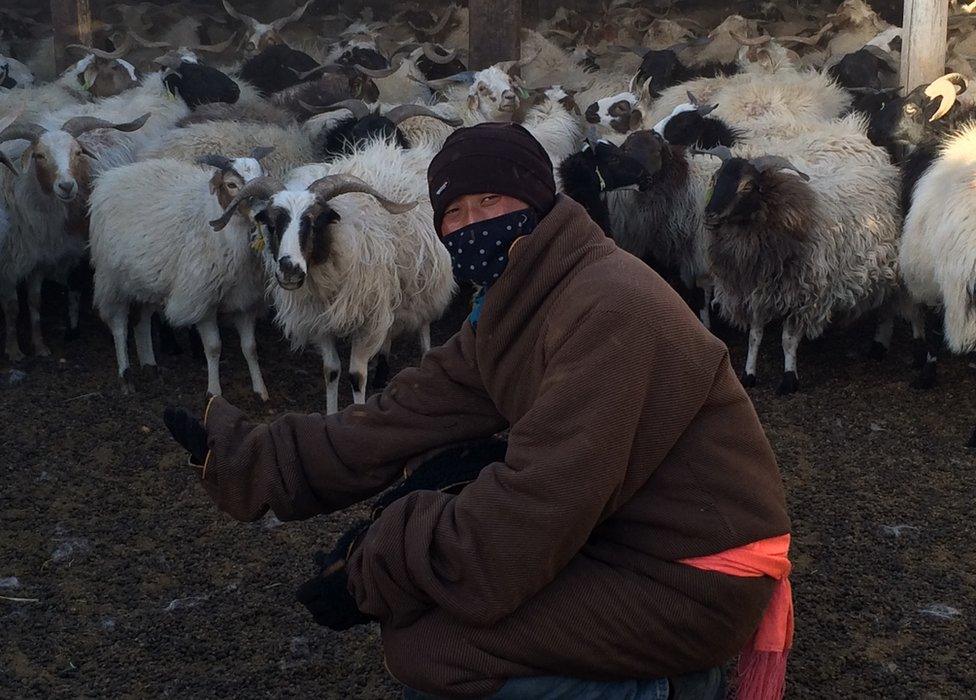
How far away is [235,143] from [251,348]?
1.65 meters

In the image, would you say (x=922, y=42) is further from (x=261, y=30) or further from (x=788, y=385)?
(x=261, y=30)

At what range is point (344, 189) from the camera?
17.7 ft

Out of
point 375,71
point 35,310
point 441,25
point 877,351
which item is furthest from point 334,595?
point 441,25

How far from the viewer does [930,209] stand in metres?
5.77

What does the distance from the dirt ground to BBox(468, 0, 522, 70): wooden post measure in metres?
4.01

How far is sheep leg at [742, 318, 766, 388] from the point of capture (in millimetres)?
6201

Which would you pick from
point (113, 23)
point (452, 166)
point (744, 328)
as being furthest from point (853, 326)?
point (113, 23)

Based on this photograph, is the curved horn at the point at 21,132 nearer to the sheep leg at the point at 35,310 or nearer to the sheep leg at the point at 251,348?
the sheep leg at the point at 35,310

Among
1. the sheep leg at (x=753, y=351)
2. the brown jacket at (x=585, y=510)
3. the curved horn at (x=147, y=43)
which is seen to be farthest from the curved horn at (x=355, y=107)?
the brown jacket at (x=585, y=510)

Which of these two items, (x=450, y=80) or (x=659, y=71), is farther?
(x=659, y=71)

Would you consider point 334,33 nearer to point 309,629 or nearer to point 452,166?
point 309,629

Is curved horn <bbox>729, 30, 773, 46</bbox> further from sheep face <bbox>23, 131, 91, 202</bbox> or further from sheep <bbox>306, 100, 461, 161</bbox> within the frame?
sheep face <bbox>23, 131, 91, 202</bbox>

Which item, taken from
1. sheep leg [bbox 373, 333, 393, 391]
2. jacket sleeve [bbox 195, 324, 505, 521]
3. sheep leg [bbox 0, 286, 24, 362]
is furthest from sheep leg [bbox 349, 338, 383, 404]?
jacket sleeve [bbox 195, 324, 505, 521]

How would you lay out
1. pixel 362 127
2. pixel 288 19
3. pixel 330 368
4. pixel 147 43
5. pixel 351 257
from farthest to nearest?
1. pixel 288 19
2. pixel 147 43
3. pixel 362 127
4. pixel 330 368
5. pixel 351 257
